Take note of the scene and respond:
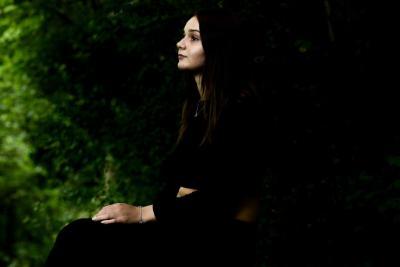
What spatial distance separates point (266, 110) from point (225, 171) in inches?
13.8

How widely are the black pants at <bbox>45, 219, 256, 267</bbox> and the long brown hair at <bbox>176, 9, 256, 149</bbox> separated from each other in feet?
1.45

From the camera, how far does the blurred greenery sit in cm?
330

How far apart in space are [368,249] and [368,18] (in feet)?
5.14

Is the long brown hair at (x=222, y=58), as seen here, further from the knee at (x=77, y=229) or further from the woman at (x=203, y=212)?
the knee at (x=77, y=229)

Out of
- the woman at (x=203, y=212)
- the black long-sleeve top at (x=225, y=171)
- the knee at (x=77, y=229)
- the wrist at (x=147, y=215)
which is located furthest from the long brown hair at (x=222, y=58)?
the knee at (x=77, y=229)

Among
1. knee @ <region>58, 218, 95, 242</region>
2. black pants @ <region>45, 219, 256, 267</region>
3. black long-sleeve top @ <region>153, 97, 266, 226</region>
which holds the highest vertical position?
black long-sleeve top @ <region>153, 97, 266, 226</region>

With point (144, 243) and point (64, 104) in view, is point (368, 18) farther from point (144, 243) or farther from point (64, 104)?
point (64, 104)

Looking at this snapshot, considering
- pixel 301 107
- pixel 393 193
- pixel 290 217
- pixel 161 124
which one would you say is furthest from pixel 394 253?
pixel 161 124

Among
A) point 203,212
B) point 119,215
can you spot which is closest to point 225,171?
point 203,212

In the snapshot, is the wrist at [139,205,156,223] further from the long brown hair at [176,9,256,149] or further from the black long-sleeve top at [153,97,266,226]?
the long brown hair at [176,9,256,149]

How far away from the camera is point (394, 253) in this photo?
308 centimetres

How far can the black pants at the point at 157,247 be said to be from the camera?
2.11 metres

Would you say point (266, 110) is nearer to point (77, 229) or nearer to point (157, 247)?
point (157, 247)

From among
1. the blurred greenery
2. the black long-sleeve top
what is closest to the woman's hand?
the black long-sleeve top
